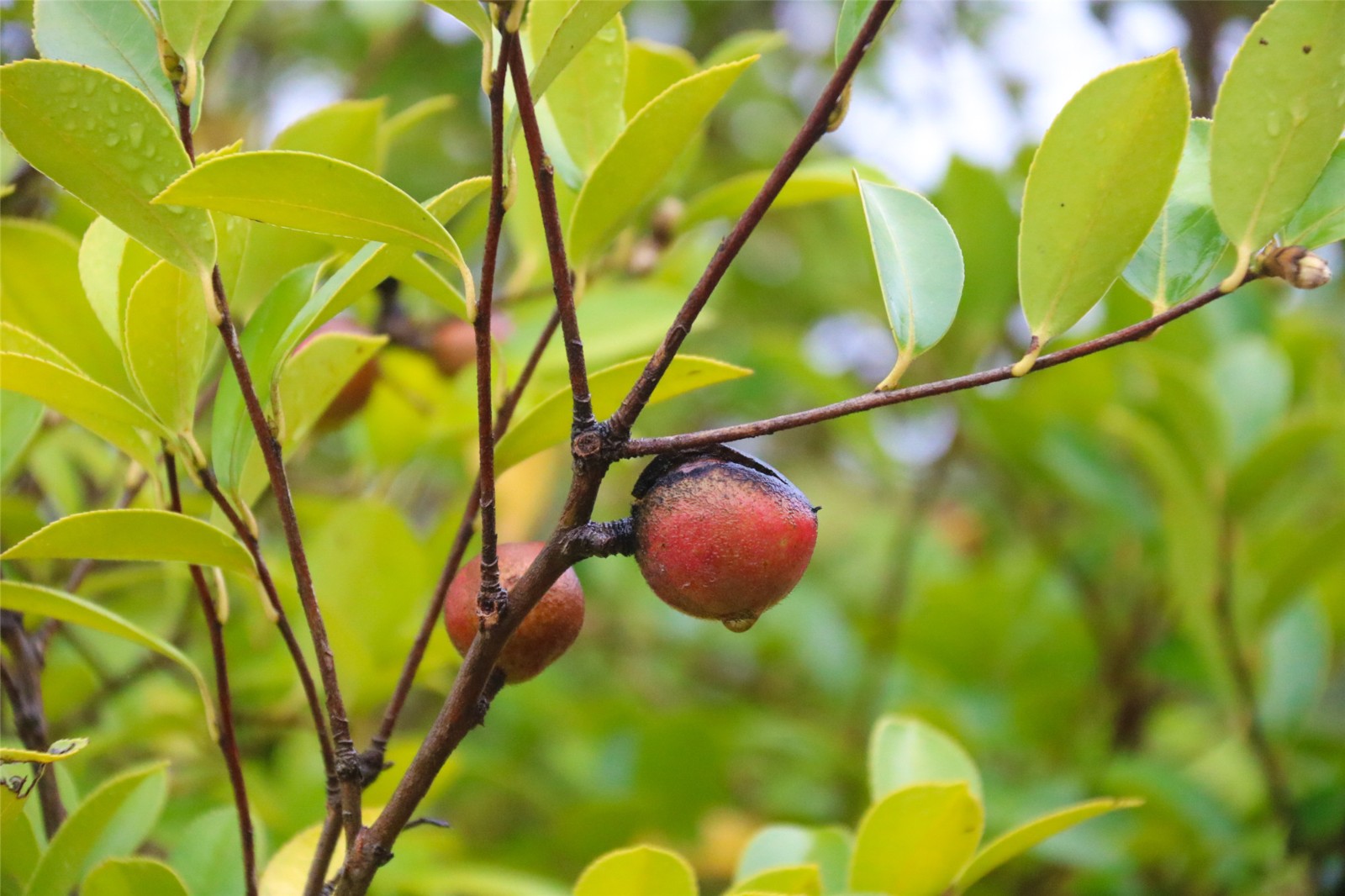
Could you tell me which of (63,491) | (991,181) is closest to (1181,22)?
(991,181)

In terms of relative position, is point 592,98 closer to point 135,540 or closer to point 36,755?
point 135,540

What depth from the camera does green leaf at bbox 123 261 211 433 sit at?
0.68m

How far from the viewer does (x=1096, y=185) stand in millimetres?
615

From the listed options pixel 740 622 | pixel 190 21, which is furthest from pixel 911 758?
pixel 190 21

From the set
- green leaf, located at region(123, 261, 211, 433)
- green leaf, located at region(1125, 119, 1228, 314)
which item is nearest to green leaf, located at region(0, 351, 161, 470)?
green leaf, located at region(123, 261, 211, 433)

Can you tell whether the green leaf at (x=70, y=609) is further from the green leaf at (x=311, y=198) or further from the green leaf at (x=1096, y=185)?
the green leaf at (x=1096, y=185)

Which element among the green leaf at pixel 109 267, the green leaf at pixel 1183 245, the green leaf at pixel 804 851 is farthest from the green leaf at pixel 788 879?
the green leaf at pixel 109 267

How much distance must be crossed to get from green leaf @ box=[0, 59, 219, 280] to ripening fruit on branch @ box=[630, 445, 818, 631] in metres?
0.27

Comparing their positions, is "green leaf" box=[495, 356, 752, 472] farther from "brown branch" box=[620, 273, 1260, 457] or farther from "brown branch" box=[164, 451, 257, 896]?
"brown branch" box=[164, 451, 257, 896]

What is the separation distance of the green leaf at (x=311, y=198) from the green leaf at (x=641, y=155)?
13 centimetres

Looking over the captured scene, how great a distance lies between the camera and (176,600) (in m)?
1.48

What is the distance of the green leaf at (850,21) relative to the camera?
1.99 feet

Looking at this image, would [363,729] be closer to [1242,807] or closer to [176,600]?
[176,600]

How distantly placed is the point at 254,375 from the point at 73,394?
0.10 meters
